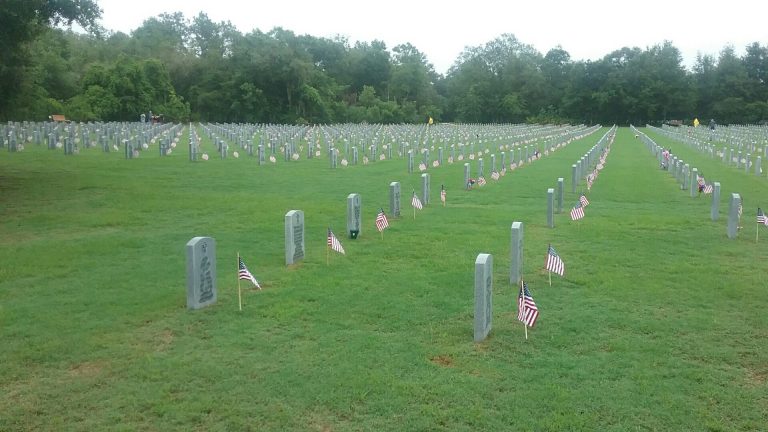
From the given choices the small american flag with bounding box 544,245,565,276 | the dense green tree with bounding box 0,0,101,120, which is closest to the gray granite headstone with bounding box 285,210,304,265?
the small american flag with bounding box 544,245,565,276

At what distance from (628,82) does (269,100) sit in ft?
167

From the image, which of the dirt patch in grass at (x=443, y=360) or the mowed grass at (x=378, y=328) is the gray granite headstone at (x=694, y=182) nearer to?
the mowed grass at (x=378, y=328)

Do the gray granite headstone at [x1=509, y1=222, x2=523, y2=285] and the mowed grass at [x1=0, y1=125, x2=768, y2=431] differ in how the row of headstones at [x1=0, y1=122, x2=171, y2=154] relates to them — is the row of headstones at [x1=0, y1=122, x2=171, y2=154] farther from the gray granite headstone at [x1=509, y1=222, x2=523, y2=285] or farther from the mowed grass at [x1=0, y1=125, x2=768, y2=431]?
the gray granite headstone at [x1=509, y1=222, x2=523, y2=285]

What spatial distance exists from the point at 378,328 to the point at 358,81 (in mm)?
92861

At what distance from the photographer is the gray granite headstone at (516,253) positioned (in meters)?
8.80

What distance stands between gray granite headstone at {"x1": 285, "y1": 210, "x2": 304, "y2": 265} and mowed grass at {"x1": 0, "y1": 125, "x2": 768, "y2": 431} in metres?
0.31

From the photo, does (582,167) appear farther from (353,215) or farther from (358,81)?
(358,81)

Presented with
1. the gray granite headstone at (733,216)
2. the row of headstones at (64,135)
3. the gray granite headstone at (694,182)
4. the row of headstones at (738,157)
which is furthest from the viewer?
the row of headstones at (64,135)

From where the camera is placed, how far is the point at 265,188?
789 inches

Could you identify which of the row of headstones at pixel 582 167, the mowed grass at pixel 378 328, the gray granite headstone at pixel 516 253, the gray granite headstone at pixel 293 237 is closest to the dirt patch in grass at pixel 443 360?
the mowed grass at pixel 378 328

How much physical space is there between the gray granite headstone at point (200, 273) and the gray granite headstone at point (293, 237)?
2044 millimetres

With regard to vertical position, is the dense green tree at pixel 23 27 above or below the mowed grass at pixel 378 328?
above

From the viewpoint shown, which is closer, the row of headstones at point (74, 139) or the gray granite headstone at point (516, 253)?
the gray granite headstone at point (516, 253)

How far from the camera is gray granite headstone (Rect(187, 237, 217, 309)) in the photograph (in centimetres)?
766
